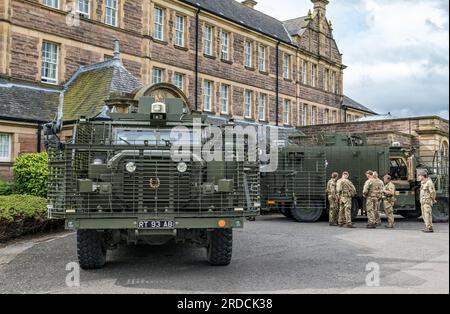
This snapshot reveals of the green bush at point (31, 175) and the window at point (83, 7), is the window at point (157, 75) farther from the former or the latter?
the green bush at point (31, 175)

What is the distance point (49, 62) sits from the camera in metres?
21.8

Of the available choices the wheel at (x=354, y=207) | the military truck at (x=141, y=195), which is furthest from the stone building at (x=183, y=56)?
the military truck at (x=141, y=195)

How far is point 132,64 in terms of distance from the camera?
24703 mm

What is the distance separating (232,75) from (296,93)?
7957mm

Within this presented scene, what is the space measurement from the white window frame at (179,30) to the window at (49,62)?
770 cm

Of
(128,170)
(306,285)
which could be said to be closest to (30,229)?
(128,170)

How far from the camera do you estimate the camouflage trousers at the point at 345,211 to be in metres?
15.0

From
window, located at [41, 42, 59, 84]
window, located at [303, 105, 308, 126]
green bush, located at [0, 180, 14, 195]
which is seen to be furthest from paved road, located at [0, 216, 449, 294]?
window, located at [303, 105, 308, 126]

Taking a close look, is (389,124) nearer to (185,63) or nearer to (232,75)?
(232,75)

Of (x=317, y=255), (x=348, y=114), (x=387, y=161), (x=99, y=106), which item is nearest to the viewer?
(x=317, y=255)

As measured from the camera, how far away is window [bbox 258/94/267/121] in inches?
1341

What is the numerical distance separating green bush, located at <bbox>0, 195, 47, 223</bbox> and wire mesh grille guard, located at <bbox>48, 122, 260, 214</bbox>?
4134mm

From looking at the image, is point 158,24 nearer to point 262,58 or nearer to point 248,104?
point 248,104

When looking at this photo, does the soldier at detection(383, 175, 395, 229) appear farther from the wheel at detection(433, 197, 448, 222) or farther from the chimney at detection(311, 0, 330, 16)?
the chimney at detection(311, 0, 330, 16)
